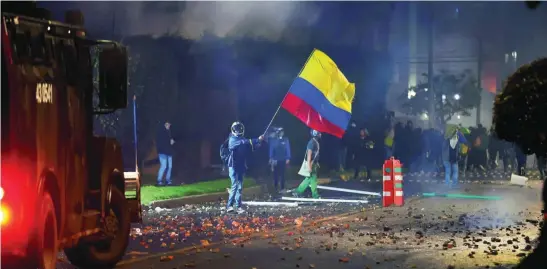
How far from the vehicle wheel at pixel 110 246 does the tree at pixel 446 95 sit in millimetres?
51151

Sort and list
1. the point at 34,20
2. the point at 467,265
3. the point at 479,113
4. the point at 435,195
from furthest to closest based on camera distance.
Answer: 1. the point at 479,113
2. the point at 435,195
3. the point at 467,265
4. the point at 34,20

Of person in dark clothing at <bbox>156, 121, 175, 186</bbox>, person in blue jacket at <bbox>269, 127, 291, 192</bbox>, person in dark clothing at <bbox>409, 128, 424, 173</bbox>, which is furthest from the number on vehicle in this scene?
person in dark clothing at <bbox>409, 128, 424, 173</bbox>

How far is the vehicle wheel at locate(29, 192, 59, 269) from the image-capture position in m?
6.49

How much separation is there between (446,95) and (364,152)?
3683cm

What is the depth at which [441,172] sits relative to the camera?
30.1m

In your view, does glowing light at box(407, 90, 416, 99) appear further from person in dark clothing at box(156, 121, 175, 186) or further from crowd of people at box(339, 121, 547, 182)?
person in dark clothing at box(156, 121, 175, 186)

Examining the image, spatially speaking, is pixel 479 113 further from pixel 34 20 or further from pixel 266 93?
pixel 34 20

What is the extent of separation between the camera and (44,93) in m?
6.91

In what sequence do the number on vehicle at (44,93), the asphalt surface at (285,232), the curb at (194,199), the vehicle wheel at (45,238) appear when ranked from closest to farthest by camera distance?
the vehicle wheel at (45,238) < the number on vehicle at (44,93) < the asphalt surface at (285,232) < the curb at (194,199)

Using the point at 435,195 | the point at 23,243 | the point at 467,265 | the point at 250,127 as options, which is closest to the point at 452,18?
the point at 250,127

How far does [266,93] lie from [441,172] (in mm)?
7485

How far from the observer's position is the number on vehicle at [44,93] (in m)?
6.75

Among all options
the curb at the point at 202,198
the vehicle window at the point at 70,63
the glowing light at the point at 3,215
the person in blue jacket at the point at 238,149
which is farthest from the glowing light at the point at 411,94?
the glowing light at the point at 3,215

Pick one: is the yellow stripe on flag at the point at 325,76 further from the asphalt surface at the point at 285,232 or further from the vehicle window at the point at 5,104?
the vehicle window at the point at 5,104
